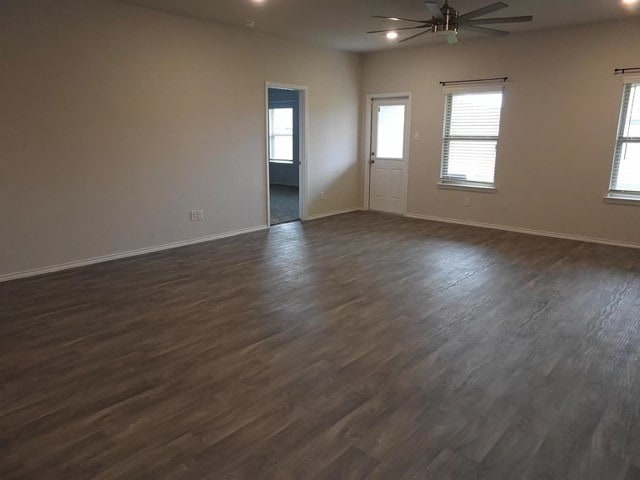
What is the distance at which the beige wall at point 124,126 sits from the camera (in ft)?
14.1

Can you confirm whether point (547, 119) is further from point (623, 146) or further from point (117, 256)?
point (117, 256)

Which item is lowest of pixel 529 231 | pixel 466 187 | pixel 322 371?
pixel 322 371

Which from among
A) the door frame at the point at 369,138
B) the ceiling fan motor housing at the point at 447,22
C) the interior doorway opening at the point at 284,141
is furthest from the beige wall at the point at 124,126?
the interior doorway opening at the point at 284,141

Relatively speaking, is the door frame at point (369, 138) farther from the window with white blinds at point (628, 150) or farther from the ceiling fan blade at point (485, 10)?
the ceiling fan blade at point (485, 10)

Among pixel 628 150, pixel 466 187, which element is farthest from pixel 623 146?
pixel 466 187

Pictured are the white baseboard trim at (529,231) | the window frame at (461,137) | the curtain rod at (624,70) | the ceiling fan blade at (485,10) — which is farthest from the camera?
the window frame at (461,137)

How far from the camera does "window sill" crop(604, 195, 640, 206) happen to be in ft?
18.5

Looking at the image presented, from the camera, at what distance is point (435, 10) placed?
405cm

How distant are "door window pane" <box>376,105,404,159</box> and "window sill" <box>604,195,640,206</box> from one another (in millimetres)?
3087

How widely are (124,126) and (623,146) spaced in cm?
586

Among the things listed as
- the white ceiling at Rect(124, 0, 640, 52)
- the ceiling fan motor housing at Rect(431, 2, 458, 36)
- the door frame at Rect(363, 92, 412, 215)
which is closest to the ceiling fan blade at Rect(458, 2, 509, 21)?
the ceiling fan motor housing at Rect(431, 2, 458, 36)

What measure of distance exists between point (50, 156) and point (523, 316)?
4509 mm

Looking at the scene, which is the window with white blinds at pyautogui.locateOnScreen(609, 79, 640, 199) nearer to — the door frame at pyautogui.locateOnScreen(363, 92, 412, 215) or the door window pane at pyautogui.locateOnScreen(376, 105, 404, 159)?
the door frame at pyautogui.locateOnScreen(363, 92, 412, 215)

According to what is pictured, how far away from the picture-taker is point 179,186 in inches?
222
